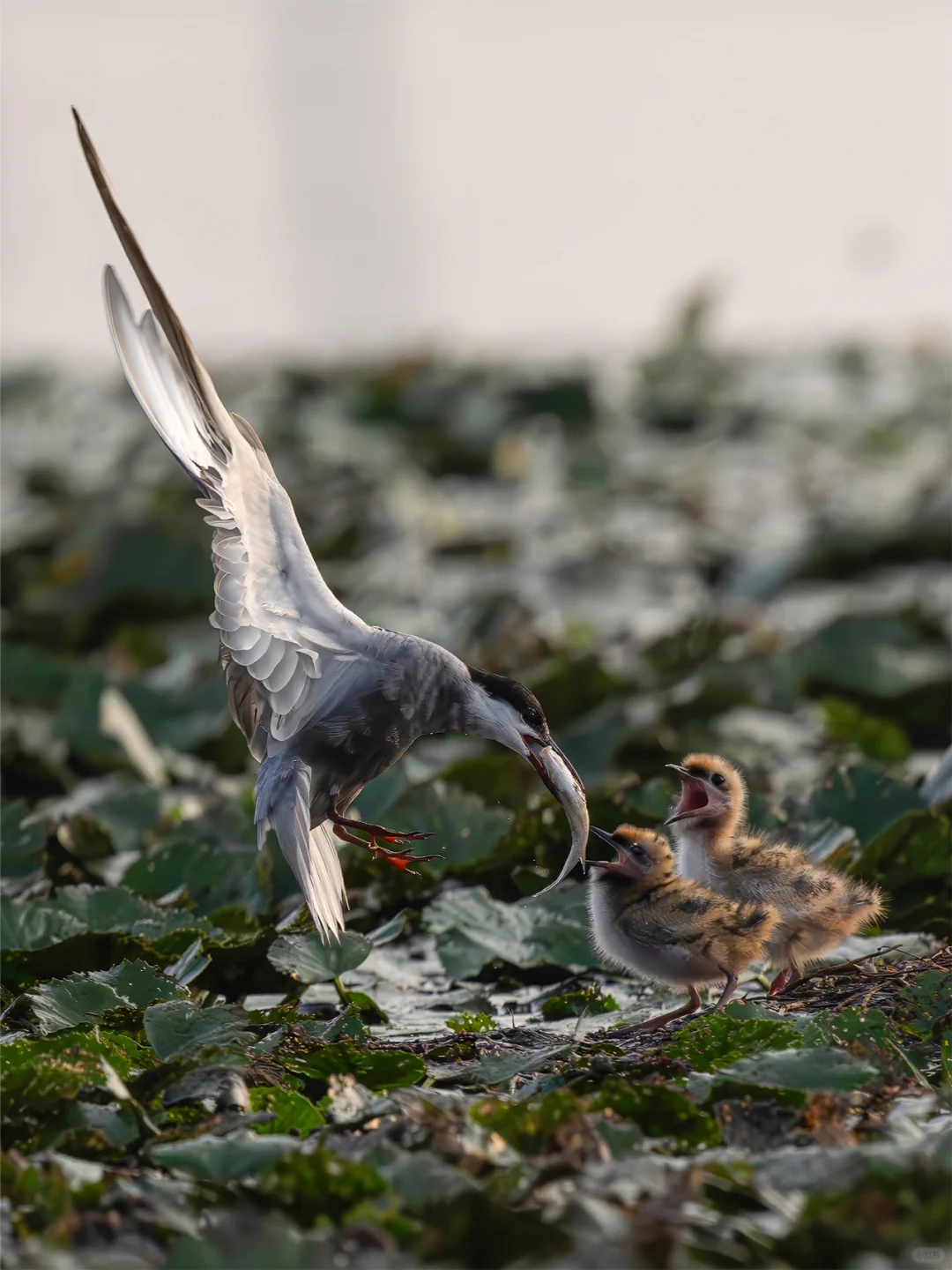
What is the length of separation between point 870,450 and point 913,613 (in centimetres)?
334

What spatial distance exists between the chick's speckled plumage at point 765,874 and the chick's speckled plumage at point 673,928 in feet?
0.33

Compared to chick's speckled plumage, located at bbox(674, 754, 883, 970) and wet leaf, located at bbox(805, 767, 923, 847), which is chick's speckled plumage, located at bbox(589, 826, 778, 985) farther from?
wet leaf, located at bbox(805, 767, 923, 847)

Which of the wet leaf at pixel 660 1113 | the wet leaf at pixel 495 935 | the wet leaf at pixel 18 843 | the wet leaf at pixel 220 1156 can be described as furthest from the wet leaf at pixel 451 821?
the wet leaf at pixel 220 1156

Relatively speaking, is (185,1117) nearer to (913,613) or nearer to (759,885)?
(759,885)

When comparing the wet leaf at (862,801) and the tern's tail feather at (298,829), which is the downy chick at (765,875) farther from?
the tern's tail feather at (298,829)

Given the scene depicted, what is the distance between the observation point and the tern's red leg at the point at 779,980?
3.45m

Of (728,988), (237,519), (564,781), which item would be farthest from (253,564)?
(728,988)

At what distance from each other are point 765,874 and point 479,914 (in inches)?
23.5

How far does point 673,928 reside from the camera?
3363 mm

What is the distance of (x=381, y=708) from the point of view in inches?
131

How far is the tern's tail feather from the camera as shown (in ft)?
10.3

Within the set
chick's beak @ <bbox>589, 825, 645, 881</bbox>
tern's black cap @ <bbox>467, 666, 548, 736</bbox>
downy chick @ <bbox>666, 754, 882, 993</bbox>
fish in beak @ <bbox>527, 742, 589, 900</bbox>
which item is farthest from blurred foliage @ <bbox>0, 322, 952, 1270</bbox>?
tern's black cap @ <bbox>467, 666, 548, 736</bbox>

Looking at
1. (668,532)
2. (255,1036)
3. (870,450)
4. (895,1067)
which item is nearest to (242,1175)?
(255,1036)

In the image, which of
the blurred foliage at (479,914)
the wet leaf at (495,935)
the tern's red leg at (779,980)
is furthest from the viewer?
the wet leaf at (495,935)
